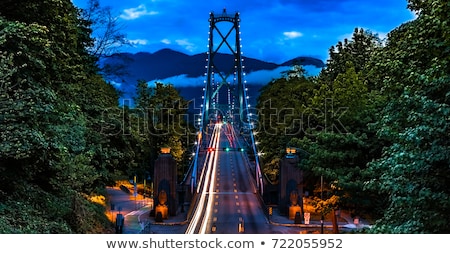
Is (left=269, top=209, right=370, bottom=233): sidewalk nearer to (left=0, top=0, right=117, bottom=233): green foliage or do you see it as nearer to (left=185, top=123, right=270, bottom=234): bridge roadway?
(left=185, top=123, right=270, bottom=234): bridge roadway

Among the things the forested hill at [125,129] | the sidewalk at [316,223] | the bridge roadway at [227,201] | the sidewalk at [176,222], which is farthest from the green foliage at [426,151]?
the bridge roadway at [227,201]

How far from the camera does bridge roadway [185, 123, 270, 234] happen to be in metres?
28.3

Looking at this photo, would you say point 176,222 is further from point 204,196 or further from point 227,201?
point 204,196

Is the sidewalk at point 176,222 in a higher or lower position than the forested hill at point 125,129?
lower

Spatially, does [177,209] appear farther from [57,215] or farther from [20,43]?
A: [20,43]

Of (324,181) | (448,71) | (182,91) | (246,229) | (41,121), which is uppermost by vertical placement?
(182,91)

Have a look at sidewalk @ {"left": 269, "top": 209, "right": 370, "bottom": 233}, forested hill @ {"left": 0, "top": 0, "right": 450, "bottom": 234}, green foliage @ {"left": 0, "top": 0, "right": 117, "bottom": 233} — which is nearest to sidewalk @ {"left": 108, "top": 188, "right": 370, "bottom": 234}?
sidewalk @ {"left": 269, "top": 209, "right": 370, "bottom": 233}

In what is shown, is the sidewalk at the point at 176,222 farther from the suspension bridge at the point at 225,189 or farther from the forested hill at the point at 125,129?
the forested hill at the point at 125,129

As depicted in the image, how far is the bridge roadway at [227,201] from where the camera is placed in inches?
1115

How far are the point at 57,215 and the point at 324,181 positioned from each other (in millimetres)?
17644

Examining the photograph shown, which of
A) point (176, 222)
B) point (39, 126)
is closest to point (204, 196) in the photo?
point (176, 222)

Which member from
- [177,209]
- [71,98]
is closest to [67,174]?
[71,98]

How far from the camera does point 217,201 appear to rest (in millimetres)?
37594

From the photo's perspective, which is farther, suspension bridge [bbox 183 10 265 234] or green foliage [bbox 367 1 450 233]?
suspension bridge [bbox 183 10 265 234]
